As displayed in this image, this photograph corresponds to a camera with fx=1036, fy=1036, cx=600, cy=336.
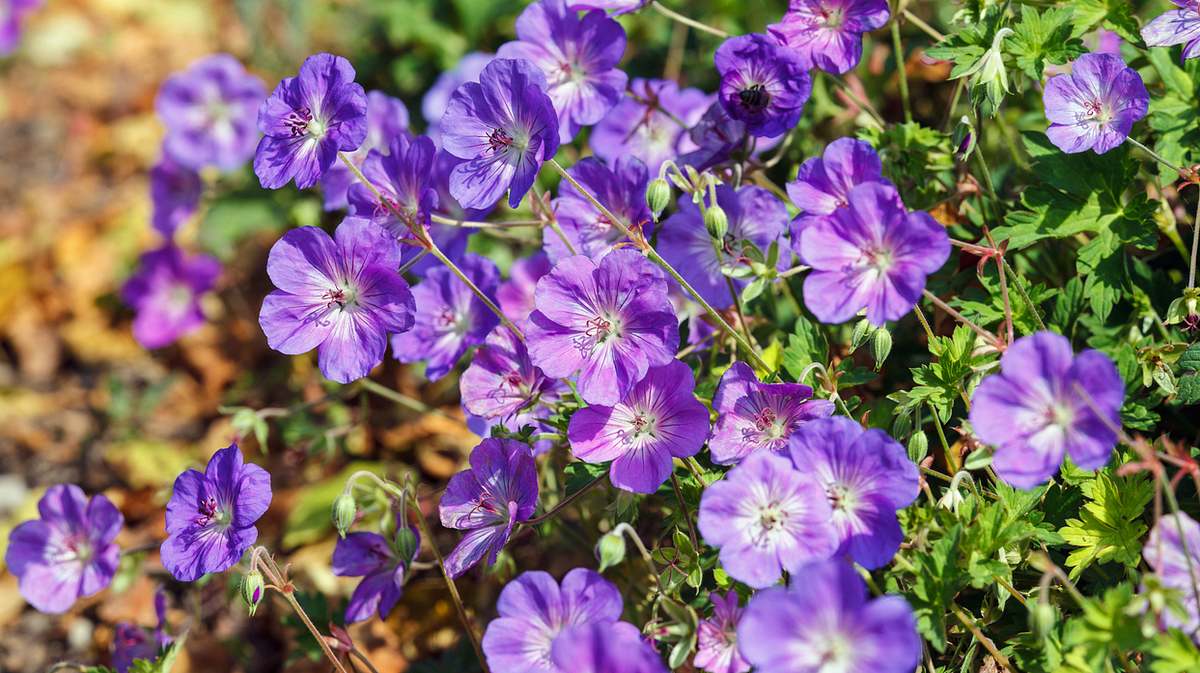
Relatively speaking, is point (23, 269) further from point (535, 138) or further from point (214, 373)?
point (535, 138)

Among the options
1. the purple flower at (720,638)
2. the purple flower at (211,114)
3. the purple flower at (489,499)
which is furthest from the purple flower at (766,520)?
the purple flower at (211,114)

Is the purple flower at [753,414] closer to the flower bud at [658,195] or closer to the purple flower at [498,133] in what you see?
the flower bud at [658,195]

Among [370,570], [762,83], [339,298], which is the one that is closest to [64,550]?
[370,570]

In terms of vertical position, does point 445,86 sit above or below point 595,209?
below

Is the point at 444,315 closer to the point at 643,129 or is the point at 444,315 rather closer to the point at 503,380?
the point at 503,380

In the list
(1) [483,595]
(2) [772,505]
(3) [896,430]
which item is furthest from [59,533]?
(3) [896,430]

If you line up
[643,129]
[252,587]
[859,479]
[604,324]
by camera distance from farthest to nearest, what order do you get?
1. [643,129]
2. [604,324]
3. [252,587]
4. [859,479]

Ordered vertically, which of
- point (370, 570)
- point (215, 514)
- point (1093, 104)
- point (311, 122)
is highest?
point (1093, 104)

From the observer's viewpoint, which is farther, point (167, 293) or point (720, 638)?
point (167, 293)

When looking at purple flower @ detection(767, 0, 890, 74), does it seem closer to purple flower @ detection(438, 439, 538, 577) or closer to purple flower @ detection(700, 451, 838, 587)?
purple flower @ detection(700, 451, 838, 587)
